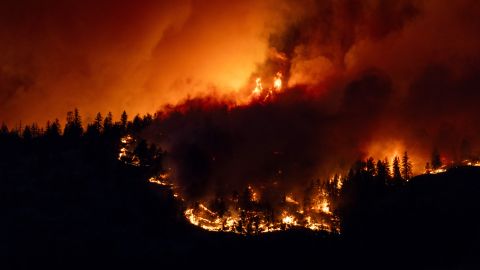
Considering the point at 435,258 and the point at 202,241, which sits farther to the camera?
the point at 202,241

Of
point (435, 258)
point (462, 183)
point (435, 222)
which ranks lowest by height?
point (435, 258)

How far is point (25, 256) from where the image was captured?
177 meters

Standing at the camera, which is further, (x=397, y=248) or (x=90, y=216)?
(x=90, y=216)

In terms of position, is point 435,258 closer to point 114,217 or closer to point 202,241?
point 202,241

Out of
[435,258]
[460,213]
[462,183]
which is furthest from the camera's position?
[462,183]

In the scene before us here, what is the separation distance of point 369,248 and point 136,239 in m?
64.2

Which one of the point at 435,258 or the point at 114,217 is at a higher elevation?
the point at 114,217

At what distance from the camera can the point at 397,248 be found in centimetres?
18162

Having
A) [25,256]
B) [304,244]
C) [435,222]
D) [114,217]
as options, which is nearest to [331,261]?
[304,244]

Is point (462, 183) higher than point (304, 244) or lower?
higher

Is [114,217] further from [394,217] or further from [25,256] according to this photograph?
[394,217]

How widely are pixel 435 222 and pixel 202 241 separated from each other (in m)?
63.7

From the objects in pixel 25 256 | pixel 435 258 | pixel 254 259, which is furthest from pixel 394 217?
pixel 25 256

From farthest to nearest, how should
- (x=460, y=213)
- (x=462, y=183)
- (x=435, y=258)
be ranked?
(x=462, y=183)
(x=460, y=213)
(x=435, y=258)
